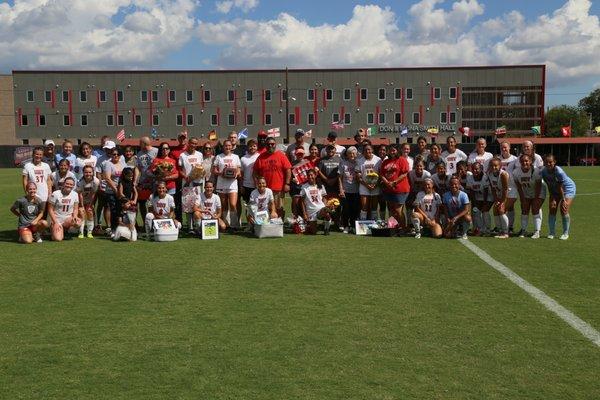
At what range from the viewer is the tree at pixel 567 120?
11356 centimetres

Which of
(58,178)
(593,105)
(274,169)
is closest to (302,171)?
(274,169)

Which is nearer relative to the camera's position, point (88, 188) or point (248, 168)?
point (88, 188)

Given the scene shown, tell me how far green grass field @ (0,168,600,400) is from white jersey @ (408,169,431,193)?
231 centimetres

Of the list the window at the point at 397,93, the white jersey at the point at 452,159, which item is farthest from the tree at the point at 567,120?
the white jersey at the point at 452,159

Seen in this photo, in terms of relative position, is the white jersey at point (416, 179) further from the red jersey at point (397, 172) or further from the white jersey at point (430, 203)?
the white jersey at point (430, 203)

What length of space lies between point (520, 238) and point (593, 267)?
8.98 feet

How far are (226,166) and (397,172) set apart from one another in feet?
10.2

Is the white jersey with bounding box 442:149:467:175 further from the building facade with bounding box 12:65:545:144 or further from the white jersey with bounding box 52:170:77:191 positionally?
the building facade with bounding box 12:65:545:144

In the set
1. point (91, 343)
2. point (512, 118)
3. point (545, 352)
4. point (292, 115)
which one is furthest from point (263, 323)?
point (512, 118)

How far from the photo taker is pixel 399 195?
36.0ft

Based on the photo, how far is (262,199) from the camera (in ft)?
35.7

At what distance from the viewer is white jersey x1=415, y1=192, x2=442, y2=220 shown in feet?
34.9

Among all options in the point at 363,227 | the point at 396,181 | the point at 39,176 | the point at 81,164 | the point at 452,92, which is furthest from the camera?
the point at 452,92

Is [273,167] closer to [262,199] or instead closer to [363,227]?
[262,199]
